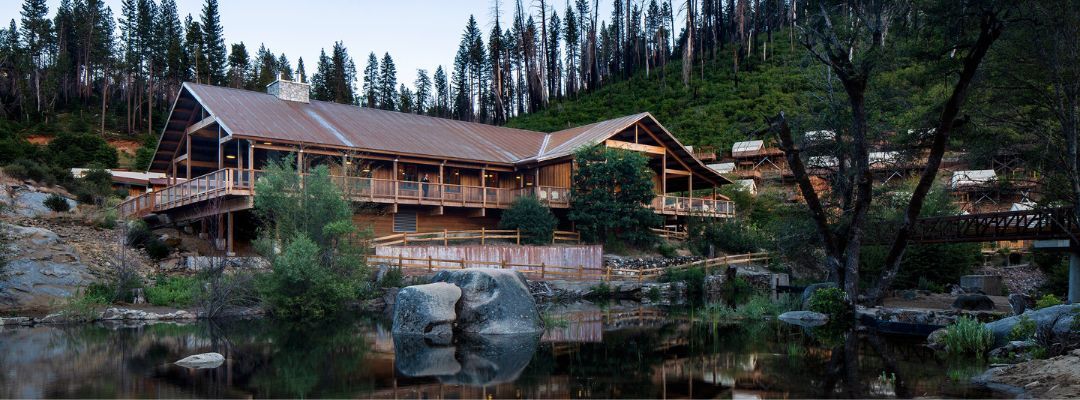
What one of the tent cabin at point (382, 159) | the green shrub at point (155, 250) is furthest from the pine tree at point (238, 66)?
the green shrub at point (155, 250)

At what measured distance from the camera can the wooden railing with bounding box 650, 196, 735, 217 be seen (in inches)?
1469

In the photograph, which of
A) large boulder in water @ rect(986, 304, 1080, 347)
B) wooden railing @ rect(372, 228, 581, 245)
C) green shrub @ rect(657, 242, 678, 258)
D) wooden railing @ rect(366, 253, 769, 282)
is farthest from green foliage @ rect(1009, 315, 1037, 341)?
green shrub @ rect(657, 242, 678, 258)

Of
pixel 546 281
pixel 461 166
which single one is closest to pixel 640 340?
pixel 546 281

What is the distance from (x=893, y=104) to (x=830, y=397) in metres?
18.0

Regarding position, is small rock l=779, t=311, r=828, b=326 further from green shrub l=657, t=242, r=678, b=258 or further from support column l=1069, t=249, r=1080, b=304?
green shrub l=657, t=242, r=678, b=258

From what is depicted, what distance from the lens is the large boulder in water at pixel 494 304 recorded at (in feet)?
59.1

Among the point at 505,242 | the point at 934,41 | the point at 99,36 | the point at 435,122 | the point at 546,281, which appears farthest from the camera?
Result: the point at 99,36

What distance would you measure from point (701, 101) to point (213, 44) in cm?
4308

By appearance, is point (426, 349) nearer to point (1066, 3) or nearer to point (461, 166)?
point (1066, 3)

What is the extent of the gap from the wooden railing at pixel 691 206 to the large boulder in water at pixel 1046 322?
2165cm

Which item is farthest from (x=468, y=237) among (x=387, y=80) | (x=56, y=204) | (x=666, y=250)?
(x=387, y=80)

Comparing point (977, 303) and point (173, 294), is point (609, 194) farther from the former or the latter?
point (173, 294)

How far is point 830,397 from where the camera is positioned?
9680 millimetres

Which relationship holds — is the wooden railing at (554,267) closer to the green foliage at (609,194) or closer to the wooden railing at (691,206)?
the green foliage at (609,194)
